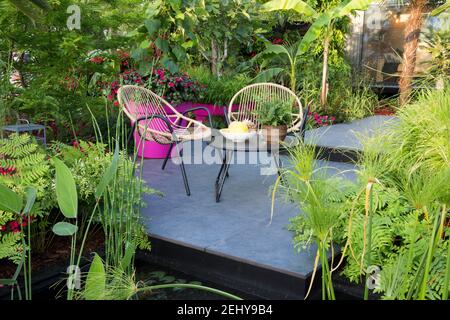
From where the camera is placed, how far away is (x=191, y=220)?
3529 mm

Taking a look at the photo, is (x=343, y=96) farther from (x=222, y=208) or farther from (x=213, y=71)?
(x=222, y=208)

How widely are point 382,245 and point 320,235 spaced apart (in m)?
1.45

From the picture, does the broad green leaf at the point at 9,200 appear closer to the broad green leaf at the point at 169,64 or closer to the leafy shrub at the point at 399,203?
the leafy shrub at the point at 399,203

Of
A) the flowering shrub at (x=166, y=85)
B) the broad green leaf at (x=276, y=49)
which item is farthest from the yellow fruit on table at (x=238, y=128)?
the broad green leaf at (x=276, y=49)

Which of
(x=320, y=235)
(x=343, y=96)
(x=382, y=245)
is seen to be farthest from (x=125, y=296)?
(x=343, y=96)

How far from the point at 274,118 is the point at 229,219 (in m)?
1.03

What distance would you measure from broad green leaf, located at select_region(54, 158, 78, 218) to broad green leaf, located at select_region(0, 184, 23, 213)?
0.10 meters

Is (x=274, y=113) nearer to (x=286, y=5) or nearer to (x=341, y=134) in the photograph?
(x=341, y=134)

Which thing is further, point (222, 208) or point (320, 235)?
point (222, 208)

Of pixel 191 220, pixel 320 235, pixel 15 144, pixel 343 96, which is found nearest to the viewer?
pixel 320 235

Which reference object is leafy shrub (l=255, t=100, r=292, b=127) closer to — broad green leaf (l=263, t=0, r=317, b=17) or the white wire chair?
the white wire chair

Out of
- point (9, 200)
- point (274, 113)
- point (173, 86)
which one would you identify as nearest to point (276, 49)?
point (173, 86)

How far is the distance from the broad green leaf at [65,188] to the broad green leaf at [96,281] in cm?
15

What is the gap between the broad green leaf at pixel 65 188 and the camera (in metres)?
1.19
